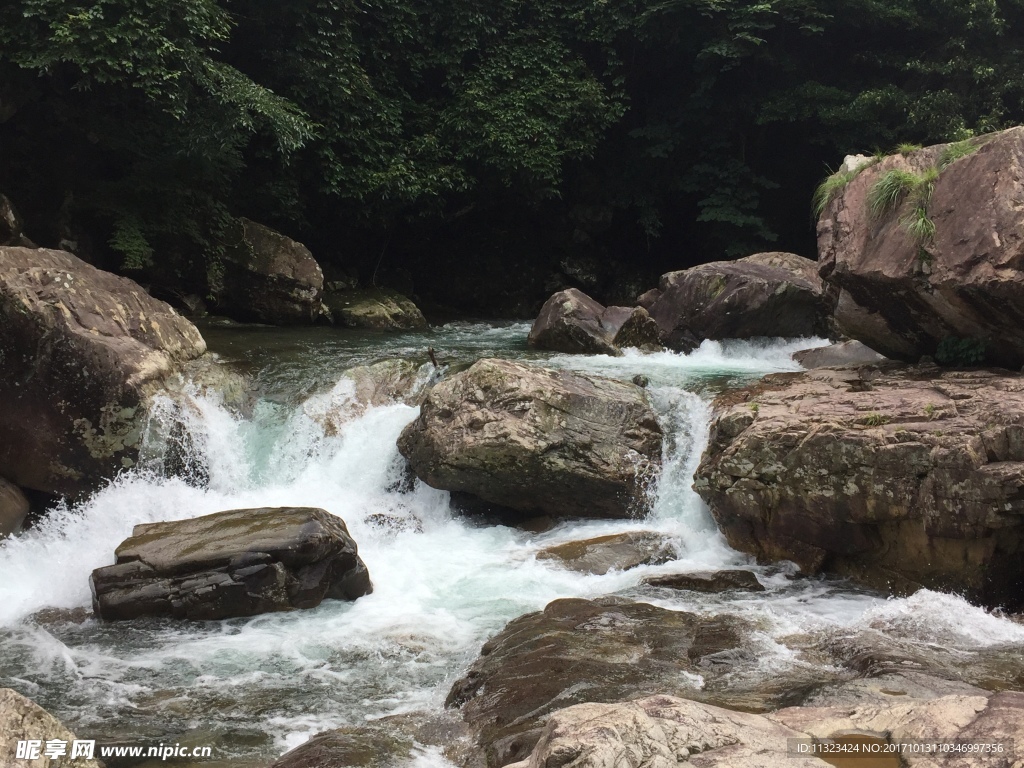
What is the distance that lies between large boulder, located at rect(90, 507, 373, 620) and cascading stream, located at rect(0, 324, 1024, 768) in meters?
0.18

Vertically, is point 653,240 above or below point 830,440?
above

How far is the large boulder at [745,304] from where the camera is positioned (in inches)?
507

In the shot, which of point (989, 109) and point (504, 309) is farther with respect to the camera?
point (504, 309)

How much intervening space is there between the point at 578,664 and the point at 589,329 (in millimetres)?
8600

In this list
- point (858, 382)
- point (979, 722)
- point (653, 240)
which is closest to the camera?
point (979, 722)

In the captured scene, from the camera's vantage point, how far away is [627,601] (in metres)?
6.46

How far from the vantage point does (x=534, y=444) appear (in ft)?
28.1

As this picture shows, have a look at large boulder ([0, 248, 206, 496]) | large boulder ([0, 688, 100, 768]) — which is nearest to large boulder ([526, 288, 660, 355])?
large boulder ([0, 248, 206, 496])

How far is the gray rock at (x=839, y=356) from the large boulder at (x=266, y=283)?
8.39m

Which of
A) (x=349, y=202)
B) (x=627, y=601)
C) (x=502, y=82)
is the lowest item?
(x=627, y=601)

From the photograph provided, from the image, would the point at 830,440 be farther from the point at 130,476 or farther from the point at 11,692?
the point at 130,476

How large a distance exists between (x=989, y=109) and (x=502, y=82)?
33.2ft

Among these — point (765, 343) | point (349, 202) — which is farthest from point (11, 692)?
point (349, 202)

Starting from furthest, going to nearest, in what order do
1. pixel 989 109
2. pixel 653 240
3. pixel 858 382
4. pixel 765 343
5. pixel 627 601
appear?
pixel 653 240
pixel 989 109
pixel 765 343
pixel 858 382
pixel 627 601
